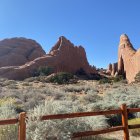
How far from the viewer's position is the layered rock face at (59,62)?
71312 mm

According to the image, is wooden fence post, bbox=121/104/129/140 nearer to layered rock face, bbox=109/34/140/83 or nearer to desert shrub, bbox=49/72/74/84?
desert shrub, bbox=49/72/74/84

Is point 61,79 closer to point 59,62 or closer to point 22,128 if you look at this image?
point 59,62

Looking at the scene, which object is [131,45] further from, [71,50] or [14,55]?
[14,55]

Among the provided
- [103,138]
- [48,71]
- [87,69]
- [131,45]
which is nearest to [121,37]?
[131,45]

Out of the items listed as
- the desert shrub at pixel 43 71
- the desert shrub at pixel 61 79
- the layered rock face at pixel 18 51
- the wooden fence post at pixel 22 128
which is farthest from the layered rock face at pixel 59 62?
the wooden fence post at pixel 22 128

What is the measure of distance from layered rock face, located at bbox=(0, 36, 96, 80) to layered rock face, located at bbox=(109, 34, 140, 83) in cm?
851

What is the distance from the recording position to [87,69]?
8469 centimetres

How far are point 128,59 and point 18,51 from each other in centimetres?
2972

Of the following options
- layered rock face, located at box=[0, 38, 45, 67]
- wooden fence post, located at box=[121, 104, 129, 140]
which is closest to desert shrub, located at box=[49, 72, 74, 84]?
layered rock face, located at box=[0, 38, 45, 67]

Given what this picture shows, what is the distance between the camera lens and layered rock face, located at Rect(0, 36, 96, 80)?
7131 centimetres

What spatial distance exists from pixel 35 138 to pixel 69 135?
0.98 m

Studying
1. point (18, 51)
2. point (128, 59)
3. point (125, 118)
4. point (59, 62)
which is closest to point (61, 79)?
point (59, 62)

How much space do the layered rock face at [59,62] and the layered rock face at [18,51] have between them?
507 cm

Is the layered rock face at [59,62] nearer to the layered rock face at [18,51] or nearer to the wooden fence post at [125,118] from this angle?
the layered rock face at [18,51]
